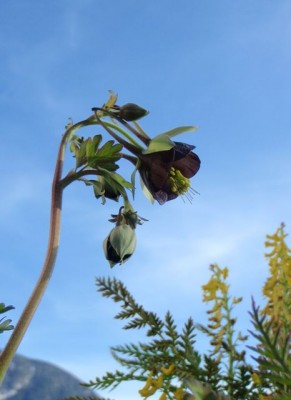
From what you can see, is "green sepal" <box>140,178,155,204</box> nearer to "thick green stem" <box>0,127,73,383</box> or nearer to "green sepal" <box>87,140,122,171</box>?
"green sepal" <box>87,140,122,171</box>

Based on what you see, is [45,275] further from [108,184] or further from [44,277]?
[108,184]

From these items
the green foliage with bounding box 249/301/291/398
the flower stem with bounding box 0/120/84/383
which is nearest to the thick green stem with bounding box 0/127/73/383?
the flower stem with bounding box 0/120/84/383

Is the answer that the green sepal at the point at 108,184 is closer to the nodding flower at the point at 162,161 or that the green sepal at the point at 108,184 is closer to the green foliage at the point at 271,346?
the nodding flower at the point at 162,161

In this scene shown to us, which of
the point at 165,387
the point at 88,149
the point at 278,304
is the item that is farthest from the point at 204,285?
the point at 88,149

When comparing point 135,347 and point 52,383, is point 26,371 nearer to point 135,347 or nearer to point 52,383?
point 52,383

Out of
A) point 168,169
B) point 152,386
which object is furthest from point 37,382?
point 168,169

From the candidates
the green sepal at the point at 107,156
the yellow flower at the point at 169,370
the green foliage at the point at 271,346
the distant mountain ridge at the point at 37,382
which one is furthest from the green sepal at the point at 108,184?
the distant mountain ridge at the point at 37,382
